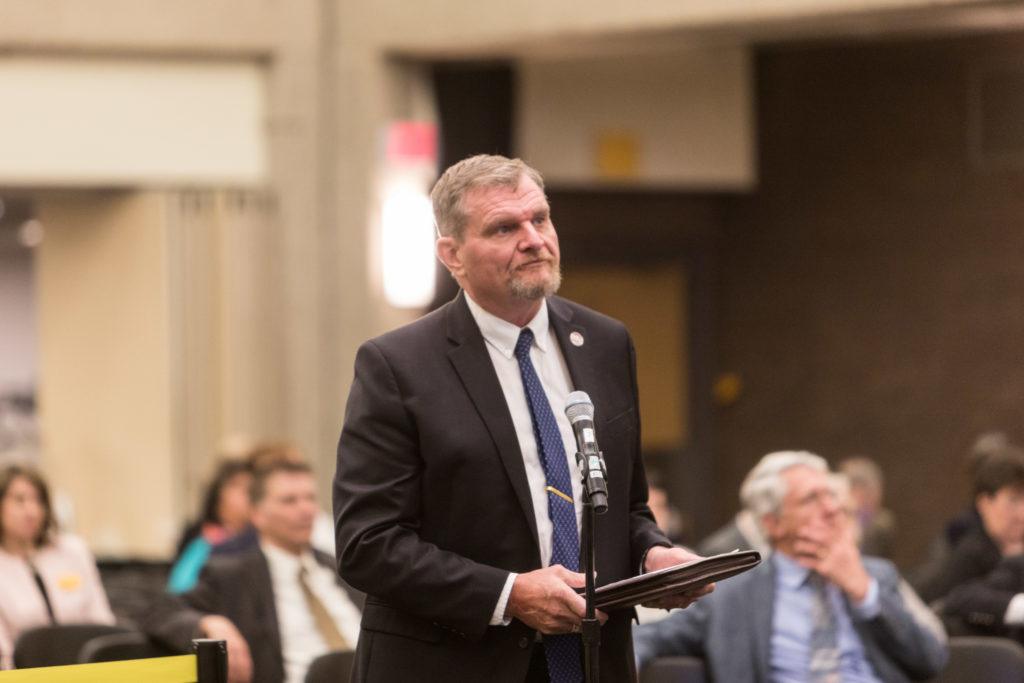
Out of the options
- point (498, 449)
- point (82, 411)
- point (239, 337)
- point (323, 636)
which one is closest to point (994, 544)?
point (323, 636)

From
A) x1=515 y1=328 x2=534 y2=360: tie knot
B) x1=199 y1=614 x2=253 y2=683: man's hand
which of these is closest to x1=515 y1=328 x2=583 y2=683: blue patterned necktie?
x1=515 y1=328 x2=534 y2=360: tie knot

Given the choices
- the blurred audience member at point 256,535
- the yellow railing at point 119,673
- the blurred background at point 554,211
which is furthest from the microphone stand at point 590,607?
the blurred background at point 554,211

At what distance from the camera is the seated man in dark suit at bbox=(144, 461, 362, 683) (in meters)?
4.61

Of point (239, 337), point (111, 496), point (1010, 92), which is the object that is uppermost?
point (1010, 92)

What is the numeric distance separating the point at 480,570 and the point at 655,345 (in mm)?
8901

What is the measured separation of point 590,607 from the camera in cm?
235

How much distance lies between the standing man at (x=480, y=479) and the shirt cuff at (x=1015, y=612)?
270 cm

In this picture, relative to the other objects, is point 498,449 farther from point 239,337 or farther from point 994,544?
point 239,337

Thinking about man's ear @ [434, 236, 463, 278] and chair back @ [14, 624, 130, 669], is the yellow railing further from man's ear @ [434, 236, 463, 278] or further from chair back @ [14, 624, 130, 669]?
chair back @ [14, 624, 130, 669]

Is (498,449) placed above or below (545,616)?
above

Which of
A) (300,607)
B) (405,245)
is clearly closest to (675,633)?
(300,607)

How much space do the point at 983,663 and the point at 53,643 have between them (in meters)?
3.02

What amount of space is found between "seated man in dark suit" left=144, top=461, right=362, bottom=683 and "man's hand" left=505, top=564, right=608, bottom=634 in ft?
7.14

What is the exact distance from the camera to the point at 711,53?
33.9ft
